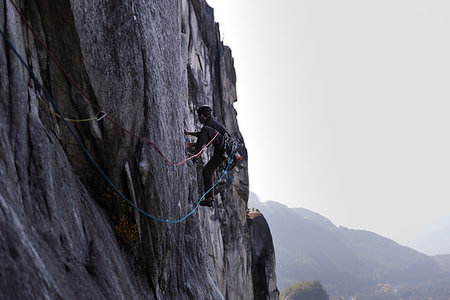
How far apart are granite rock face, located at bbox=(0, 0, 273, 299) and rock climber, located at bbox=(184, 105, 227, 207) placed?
2.79 ft

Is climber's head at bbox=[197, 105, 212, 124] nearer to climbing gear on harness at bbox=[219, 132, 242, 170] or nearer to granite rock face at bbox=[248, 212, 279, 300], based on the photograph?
climbing gear on harness at bbox=[219, 132, 242, 170]

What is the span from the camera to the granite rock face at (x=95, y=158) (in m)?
3.80

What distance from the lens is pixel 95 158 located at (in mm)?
5906

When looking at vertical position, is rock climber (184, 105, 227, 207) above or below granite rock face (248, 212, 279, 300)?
above

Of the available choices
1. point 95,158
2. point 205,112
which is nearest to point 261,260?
point 205,112

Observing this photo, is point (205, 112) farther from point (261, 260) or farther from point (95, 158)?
point (261, 260)

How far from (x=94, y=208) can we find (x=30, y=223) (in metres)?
1.64

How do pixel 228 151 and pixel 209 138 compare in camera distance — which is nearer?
pixel 209 138

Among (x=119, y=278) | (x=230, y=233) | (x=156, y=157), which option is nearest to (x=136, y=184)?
(x=156, y=157)

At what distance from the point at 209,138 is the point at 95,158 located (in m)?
3.79

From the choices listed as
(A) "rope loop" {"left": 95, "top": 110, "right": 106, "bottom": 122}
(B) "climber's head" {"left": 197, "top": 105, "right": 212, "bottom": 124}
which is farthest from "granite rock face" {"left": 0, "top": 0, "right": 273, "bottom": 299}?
(B) "climber's head" {"left": 197, "top": 105, "right": 212, "bottom": 124}

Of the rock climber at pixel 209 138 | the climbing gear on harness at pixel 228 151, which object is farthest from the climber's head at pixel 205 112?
the climbing gear on harness at pixel 228 151

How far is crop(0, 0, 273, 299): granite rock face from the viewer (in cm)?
380

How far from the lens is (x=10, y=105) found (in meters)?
3.92
